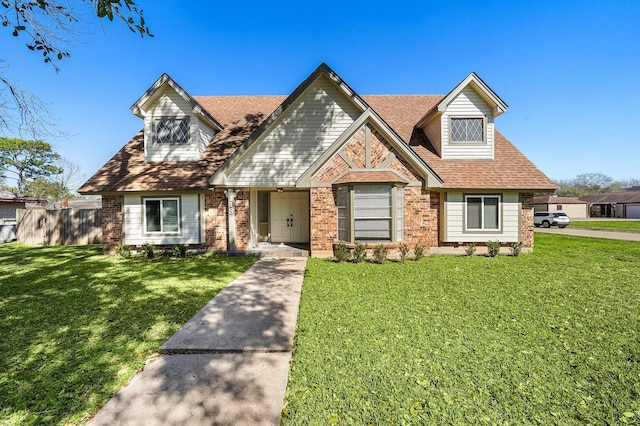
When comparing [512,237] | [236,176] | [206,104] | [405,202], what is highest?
[206,104]

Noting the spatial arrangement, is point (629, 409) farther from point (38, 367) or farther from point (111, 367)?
point (38, 367)

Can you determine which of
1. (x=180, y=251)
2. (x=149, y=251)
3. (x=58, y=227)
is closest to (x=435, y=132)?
(x=180, y=251)

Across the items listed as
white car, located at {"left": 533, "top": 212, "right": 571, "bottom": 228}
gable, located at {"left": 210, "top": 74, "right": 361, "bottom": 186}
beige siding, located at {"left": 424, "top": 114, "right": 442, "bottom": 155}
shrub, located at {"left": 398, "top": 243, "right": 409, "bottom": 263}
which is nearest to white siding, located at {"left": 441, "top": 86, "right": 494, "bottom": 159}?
beige siding, located at {"left": 424, "top": 114, "right": 442, "bottom": 155}

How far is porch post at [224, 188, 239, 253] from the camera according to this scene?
1100cm

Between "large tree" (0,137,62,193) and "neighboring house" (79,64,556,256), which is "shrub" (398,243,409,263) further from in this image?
"large tree" (0,137,62,193)

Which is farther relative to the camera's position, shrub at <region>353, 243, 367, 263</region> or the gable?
the gable

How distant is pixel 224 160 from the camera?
471 inches

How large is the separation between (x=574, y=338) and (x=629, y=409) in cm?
162

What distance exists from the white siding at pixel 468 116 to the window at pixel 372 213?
12.0 feet

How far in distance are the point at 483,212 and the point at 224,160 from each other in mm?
11137

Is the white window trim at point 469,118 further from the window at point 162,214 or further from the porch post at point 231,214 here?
the window at point 162,214

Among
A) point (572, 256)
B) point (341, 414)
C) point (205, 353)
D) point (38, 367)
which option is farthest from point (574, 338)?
point (572, 256)

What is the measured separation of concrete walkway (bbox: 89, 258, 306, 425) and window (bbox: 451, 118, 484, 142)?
409 inches

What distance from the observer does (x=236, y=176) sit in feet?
35.7
